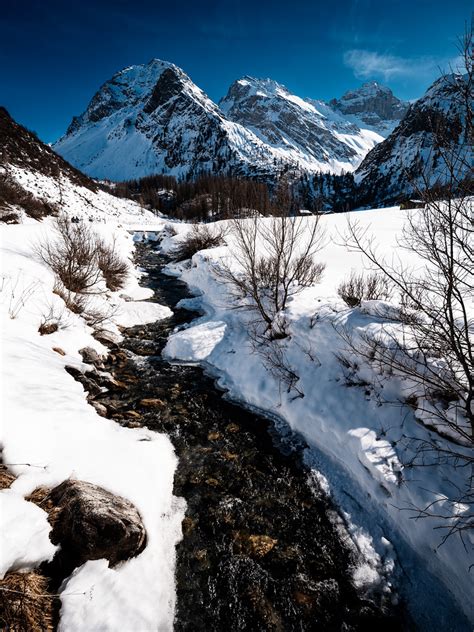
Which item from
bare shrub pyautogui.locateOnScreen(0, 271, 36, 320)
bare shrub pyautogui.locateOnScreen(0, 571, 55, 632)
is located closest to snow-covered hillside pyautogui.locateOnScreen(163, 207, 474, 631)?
bare shrub pyautogui.locateOnScreen(0, 571, 55, 632)

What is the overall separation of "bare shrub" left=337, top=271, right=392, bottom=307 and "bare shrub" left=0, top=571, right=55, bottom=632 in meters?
7.86

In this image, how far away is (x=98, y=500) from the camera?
357 centimetres

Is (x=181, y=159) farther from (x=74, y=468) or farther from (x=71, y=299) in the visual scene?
(x=74, y=468)

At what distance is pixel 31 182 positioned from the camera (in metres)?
25.4

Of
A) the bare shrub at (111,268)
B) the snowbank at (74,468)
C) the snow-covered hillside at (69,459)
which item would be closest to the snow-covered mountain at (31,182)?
the bare shrub at (111,268)

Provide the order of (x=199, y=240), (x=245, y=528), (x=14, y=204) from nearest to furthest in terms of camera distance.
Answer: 1. (x=245, y=528)
2. (x=14, y=204)
3. (x=199, y=240)

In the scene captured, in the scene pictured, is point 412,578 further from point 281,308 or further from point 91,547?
point 281,308

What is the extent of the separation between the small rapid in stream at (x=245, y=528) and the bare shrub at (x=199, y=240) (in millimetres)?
14842

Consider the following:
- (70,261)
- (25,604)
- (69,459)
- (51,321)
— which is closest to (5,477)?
(69,459)

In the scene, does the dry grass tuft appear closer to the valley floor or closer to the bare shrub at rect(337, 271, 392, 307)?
the valley floor

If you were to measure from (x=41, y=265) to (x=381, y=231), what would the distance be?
18802 millimetres

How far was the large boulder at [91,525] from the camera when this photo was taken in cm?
323

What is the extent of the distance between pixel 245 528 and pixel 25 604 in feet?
8.75

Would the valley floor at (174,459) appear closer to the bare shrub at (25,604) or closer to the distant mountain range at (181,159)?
the bare shrub at (25,604)
